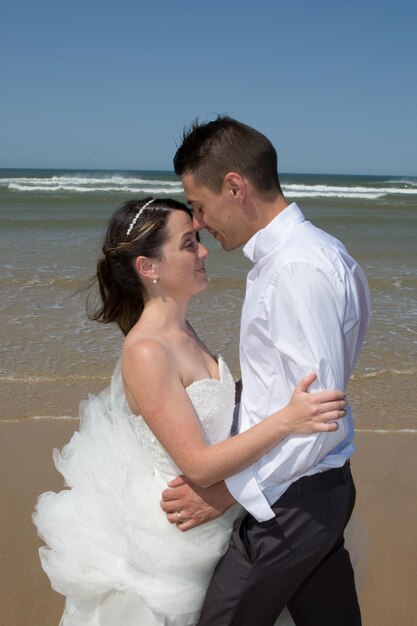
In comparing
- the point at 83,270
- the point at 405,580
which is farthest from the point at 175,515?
the point at 83,270

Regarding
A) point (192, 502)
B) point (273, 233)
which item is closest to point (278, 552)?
point (192, 502)

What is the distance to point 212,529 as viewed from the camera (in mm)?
2318

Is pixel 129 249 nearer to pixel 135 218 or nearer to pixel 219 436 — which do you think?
pixel 135 218

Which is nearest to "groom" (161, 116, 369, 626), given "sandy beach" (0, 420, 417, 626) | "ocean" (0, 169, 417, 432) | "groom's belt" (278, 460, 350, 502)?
"groom's belt" (278, 460, 350, 502)

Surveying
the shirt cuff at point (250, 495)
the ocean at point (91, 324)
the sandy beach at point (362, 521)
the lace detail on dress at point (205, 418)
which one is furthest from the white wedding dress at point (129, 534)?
the ocean at point (91, 324)

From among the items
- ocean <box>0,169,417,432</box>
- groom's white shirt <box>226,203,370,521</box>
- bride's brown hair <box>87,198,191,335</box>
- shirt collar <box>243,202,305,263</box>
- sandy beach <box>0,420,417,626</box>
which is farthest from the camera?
ocean <box>0,169,417,432</box>

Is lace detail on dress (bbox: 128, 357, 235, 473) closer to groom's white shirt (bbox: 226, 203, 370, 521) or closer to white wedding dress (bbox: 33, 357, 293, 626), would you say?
white wedding dress (bbox: 33, 357, 293, 626)

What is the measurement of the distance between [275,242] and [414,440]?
133 inches

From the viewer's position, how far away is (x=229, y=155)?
235 cm

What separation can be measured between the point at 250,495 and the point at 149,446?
0.52 m

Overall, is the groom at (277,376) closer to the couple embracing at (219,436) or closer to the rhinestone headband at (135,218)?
the couple embracing at (219,436)

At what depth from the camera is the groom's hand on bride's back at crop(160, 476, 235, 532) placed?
88.4 inches

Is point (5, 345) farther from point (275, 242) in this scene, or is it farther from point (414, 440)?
point (275, 242)

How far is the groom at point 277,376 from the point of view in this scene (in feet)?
6.43
